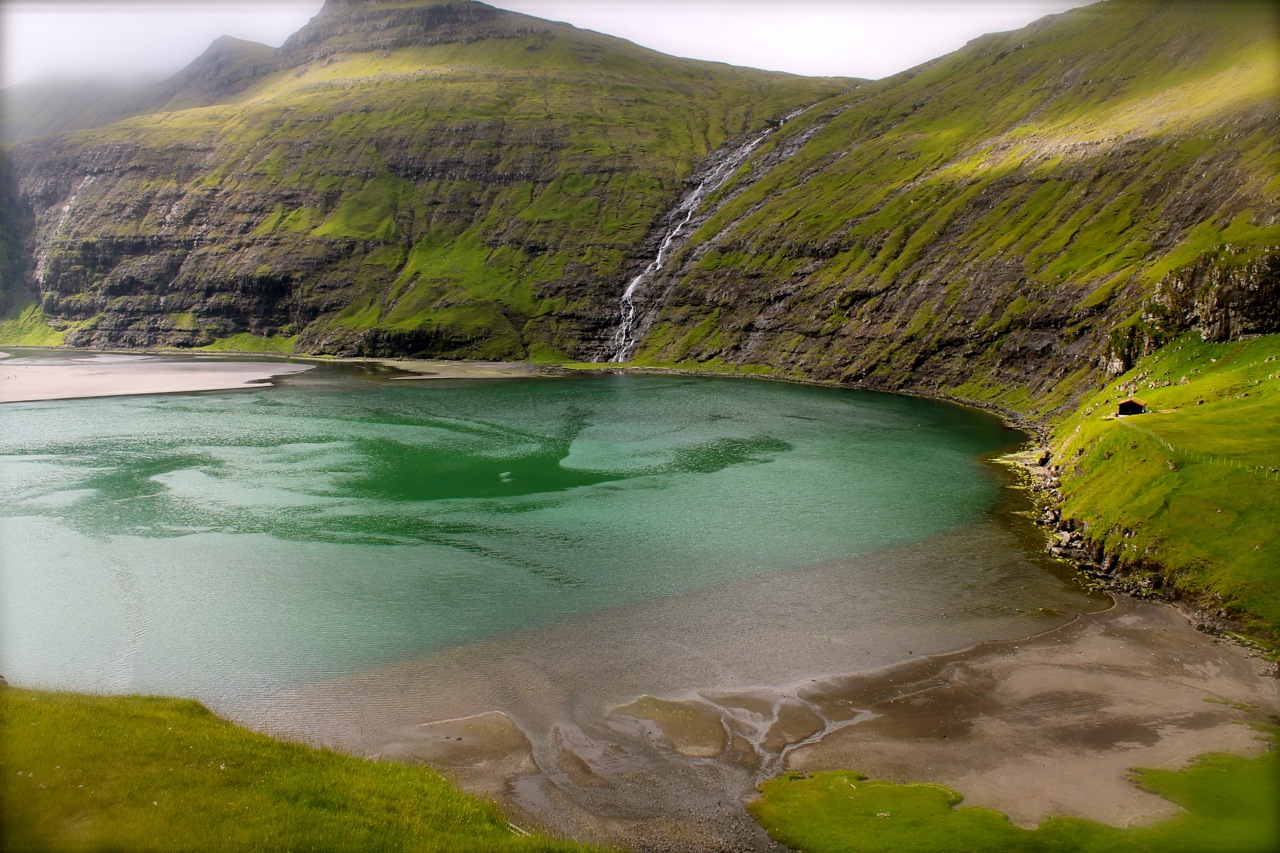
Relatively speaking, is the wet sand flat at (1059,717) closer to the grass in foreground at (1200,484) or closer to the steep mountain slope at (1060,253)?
the grass in foreground at (1200,484)

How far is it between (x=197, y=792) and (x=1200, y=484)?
57180 millimetres

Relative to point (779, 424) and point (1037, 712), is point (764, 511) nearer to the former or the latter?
point (1037, 712)

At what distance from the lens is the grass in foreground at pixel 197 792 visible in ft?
64.3

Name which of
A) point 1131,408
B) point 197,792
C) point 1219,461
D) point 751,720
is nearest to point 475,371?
point 1131,408

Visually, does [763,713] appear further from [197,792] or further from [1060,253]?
[1060,253]

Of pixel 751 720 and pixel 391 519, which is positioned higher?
pixel 751 720

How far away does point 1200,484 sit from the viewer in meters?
50.7

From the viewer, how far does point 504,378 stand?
172 meters

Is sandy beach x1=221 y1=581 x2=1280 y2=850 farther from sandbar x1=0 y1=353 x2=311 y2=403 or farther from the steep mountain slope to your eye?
sandbar x1=0 y1=353 x2=311 y2=403

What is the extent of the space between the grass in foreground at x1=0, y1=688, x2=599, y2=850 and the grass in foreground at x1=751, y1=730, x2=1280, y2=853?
8.65 m

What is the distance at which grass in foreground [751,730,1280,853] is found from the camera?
981 inches

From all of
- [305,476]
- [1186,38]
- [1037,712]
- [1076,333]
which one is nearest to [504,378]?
[305,476]

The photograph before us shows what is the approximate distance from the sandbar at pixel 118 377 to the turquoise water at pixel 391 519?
21036 mm

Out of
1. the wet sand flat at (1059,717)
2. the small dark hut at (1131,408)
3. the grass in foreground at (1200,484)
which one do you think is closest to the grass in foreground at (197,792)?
the wet sand flat at (1059,717)
